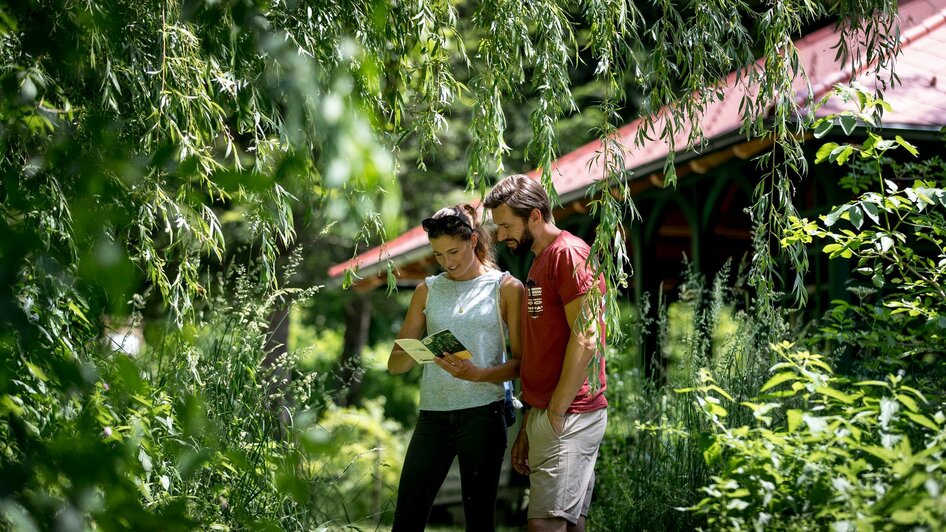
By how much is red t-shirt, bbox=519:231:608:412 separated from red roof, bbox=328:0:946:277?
474 millimetres

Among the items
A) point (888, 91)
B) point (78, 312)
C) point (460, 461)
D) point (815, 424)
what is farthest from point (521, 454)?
point (888, 91)

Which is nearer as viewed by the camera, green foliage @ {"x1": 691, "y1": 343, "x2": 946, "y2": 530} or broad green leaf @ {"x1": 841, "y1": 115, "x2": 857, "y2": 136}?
green foliage @ {"x1": 691, "y1": 343, "x2": 946, "y2": 530}

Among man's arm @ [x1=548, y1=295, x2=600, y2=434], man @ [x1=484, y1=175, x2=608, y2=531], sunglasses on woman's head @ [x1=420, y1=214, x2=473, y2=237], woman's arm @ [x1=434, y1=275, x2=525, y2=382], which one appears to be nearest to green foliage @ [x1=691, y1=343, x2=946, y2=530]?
man's arm @ [x1=548, y1=295, x2=600, y2=434]

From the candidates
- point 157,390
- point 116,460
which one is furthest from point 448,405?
point 116,460

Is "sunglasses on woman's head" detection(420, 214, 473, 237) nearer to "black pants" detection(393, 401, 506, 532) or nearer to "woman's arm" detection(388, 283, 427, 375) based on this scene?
"woman's arm" detection(388, 283, 427, 375)

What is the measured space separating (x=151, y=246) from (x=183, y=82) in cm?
64

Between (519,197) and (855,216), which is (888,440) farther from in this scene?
(519,197)

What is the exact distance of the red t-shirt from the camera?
3.37 meters

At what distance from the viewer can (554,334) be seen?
11.2 feet

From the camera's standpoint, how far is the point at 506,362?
3662 millimetres

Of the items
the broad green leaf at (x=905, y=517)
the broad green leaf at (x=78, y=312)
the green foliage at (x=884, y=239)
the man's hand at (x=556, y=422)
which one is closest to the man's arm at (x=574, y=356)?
the man's hand at (x=556, y=422)

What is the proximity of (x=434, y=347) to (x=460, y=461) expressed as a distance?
1.43ft

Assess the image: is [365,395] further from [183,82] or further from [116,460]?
[116,460]

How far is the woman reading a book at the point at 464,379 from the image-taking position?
3.59 metres
